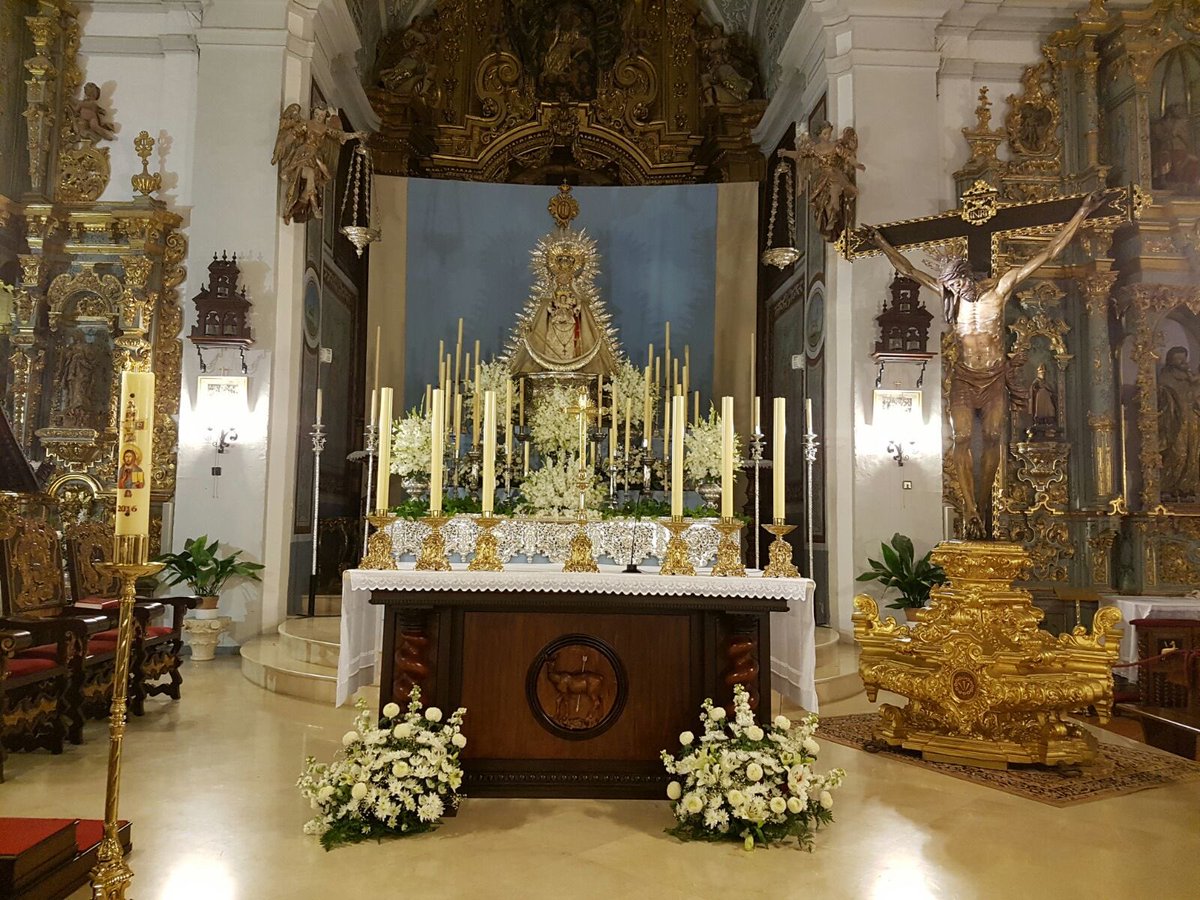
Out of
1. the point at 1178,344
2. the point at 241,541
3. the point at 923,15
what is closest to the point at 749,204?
the point at 923,15

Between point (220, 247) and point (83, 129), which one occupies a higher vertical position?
point (83, 129)

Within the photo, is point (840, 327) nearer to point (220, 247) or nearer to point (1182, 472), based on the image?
point (1182, 472)

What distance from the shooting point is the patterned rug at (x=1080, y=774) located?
4.74 meters

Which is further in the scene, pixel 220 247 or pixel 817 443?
pixel 817 443

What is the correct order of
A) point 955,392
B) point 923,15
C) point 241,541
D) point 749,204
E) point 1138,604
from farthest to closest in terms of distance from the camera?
point 749,204
point 923,15
point 241,541
point 1138,604
point 955,392

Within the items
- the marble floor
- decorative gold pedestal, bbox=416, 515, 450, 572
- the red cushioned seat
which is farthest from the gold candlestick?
the red cushioned seat

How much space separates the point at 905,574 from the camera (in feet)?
28.0

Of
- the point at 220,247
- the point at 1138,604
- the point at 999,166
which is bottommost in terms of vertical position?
the point at 1138,604

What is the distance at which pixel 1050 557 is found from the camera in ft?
31.4

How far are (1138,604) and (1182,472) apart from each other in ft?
6.26

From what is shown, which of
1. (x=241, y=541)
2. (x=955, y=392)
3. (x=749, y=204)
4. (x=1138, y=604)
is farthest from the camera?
(x=749, y=204)

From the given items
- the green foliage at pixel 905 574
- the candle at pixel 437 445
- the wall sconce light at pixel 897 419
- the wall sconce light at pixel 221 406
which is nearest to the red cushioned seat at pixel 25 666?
the candle at pixel 437 445

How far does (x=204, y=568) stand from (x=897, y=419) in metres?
6.93

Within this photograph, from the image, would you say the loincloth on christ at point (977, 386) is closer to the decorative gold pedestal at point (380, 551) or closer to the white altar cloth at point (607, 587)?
the white altar cloth at point (607, 587)
